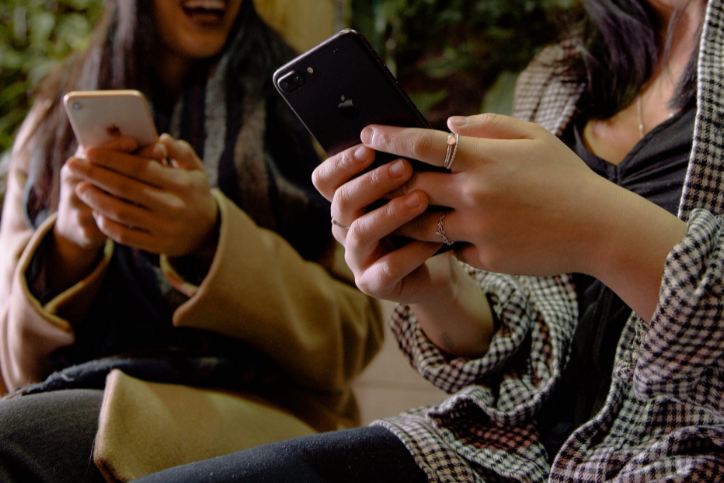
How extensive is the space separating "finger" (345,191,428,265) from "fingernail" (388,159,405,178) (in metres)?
0.02

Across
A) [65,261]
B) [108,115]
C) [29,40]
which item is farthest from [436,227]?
[29,40]

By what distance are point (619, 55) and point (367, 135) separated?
44 centimetres

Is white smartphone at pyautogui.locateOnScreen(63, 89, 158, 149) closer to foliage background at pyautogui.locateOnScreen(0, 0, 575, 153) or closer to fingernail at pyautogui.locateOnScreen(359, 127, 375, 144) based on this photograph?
fingernail at pyautogui.locateOnScreen(359, 127, 375, 144)

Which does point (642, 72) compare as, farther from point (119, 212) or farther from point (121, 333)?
point (121, 333)

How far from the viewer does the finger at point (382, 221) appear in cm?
52

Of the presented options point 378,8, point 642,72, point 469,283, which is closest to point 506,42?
point 378,8

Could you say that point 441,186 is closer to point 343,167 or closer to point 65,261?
point 343,167

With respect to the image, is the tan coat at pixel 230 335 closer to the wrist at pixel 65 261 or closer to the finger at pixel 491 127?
the wrist at pixel 65 261

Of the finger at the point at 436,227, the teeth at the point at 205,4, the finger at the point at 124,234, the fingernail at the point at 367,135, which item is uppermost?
the fingernail at the point at 367,135

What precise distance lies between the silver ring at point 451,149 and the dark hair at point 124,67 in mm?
618

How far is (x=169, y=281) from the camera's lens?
2.88 feet

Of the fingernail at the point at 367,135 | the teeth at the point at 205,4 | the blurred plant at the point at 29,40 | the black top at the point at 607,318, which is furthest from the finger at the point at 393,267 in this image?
the blurred plant at the point at 29,40

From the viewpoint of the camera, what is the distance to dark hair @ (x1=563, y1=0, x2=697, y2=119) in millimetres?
792

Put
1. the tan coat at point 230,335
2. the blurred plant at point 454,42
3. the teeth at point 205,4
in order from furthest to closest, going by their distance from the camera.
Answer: the blurred plant at point 454,42
the teeth at point 205,4
the tan coat at point 230,335
